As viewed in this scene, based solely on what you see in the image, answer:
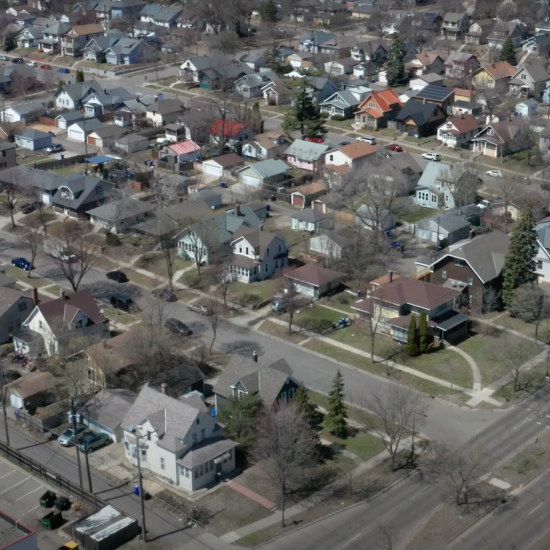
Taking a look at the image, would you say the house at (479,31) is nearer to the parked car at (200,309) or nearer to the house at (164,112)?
the house at (164,112)

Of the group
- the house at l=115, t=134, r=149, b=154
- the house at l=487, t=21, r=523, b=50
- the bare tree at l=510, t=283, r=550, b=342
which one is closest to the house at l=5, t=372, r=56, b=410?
the bare tree at l=510, t=283, r=550, b=342

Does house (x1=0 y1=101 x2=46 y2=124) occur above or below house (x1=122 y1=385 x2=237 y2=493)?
below

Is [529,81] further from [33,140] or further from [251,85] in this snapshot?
[33,140]

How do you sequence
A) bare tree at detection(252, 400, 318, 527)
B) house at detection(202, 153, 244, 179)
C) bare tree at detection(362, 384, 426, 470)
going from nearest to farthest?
bare tree at detection(252, 400, 318, 527) < bare tree at detection(362, 384, 426, 470) < house at detection(202, 153, 244, 179)

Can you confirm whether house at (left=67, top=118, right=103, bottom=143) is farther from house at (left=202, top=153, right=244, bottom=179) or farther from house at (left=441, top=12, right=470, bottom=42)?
house at (left=441, top=12, right=470, bottom=42)

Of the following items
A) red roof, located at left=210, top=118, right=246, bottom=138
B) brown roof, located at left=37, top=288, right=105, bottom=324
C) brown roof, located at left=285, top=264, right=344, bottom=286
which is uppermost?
brown roof, located at left=37, top=288, right=105, bottom=324

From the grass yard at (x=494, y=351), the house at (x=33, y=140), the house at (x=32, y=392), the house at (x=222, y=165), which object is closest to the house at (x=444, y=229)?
the grass yard at (x=494, y=351)

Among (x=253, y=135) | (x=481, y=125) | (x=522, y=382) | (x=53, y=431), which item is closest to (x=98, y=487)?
(x=53, y=431)
